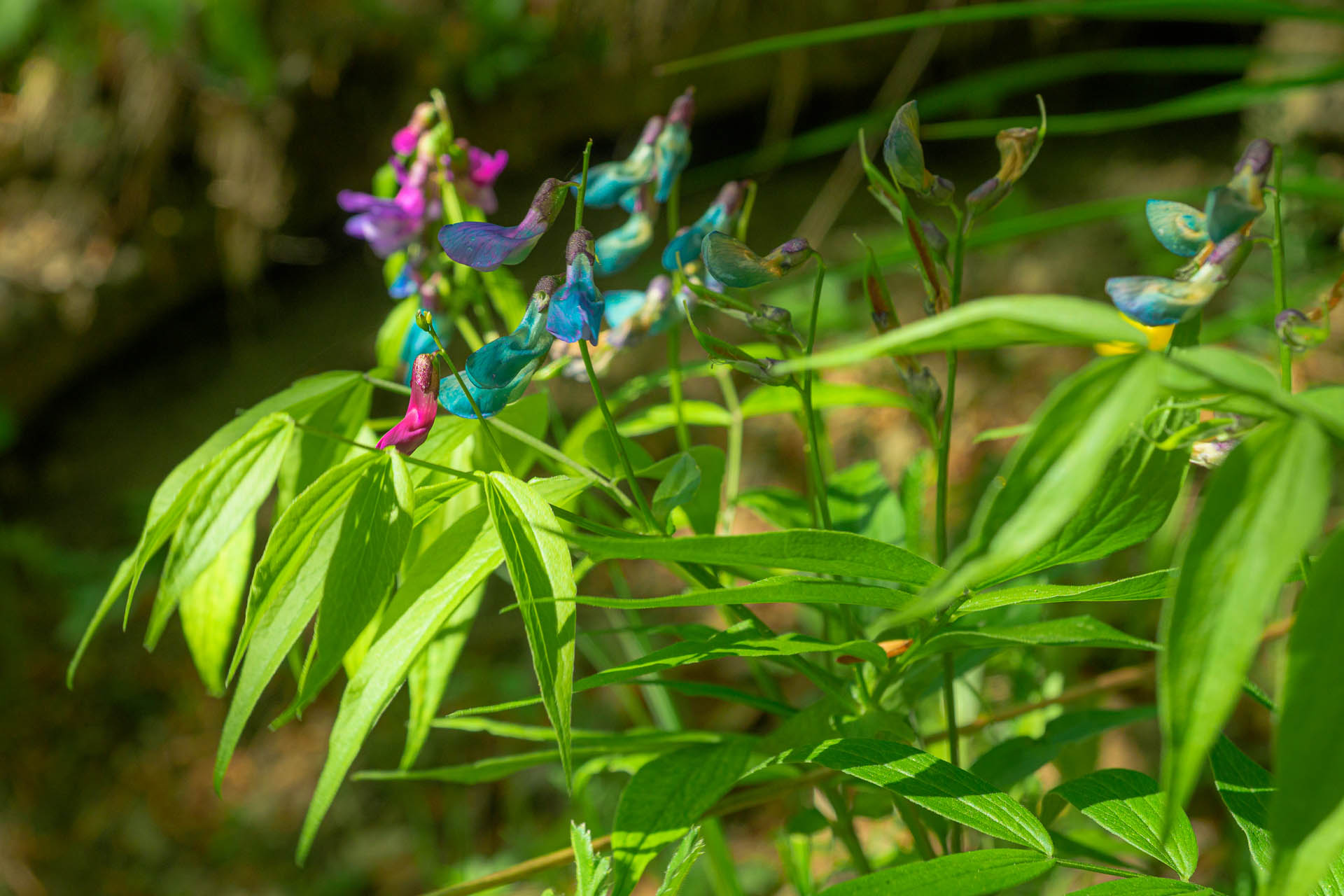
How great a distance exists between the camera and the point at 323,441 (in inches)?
17.6

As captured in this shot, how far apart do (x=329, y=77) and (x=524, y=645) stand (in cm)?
147

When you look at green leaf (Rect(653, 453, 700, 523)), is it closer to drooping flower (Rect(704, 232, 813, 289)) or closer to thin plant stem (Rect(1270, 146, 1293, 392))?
drooping flower (Rect(704, 232, 813, 289))

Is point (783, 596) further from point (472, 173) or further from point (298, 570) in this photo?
point (472, 173)

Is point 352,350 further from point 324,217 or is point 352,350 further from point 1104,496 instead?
point 1104,496

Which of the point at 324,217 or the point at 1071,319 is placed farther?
the point at 324,217

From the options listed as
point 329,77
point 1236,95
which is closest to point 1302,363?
point 1236,95

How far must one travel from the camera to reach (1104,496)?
33 centimetres

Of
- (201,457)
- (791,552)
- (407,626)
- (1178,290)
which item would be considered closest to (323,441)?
(201,457)

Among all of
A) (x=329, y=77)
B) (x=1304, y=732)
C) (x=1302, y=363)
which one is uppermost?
(x=329, y=77)

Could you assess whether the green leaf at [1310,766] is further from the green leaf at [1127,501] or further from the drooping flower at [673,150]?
the drooping flower at [673,150]

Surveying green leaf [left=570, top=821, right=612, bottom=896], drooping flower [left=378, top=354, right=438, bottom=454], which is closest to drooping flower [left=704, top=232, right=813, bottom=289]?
drooping flower [left=378, top=354, right=438, bottom=454]

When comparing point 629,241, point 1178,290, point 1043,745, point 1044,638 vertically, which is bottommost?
point 1043,745

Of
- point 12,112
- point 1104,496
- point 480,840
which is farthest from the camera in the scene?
point 12,112

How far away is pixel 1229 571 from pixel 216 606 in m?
0.40
